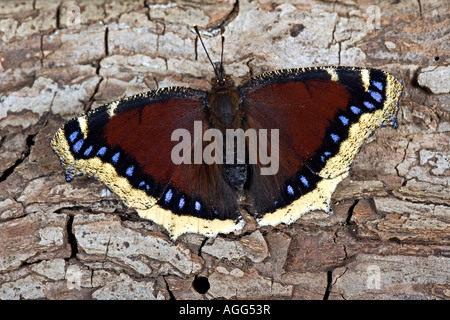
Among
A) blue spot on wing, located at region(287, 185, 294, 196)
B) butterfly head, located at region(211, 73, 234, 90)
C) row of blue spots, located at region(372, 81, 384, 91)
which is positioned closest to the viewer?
row of blue spots, located at region(372, 81, 384, 91)

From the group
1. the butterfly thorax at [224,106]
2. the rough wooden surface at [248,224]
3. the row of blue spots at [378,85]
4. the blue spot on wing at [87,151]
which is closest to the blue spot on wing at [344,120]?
the row of blue spots at [378,85]

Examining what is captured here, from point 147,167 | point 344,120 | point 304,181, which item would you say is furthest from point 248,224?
point 344,120

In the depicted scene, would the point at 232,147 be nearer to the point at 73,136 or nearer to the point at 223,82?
the point at 223,82

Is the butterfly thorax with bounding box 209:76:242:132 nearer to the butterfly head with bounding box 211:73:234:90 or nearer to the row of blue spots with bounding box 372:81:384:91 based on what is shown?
the butterfly head with bounding box 211:73:234:90

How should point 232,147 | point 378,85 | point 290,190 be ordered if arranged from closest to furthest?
point 378,85 → point 290,190 → point 232,147

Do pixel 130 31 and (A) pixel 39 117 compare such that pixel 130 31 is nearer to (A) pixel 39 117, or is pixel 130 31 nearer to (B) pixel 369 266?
(A) pixel 39 117

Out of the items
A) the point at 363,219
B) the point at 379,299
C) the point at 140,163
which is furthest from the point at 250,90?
the point at 379,299

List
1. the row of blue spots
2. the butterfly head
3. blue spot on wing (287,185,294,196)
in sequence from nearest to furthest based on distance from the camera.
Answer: the row of blue spots < blue spot on wing (287,185,294,196) < the butterfly head

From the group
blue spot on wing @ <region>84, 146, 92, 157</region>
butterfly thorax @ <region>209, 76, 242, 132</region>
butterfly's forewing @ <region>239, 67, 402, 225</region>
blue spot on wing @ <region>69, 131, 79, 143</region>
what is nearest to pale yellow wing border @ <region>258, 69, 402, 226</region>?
butterfly's forewing @ <region>239, 67, 402, 225</region>

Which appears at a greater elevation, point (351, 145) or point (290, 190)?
point (351, 145)
